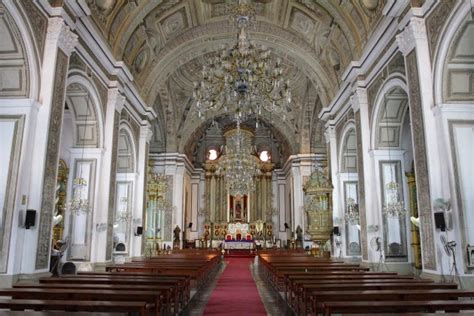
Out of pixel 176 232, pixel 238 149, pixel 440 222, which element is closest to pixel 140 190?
pixel 238 149

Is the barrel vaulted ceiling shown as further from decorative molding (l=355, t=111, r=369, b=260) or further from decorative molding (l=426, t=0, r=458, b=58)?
decorative molding (l=426, t=0, r=458, b=58)

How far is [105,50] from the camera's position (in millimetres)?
10883

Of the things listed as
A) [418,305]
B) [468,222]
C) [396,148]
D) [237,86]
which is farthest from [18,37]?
[396,148]

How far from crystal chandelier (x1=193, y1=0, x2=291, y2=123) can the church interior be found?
0.17ft

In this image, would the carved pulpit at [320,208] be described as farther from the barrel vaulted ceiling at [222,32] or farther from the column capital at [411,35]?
the column capital at [411,35]

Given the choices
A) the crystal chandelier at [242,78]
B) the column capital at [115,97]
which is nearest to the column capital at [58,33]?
the crystal chandelier at [242,78]

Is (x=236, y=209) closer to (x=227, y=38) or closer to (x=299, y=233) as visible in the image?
(x=299, y=233)

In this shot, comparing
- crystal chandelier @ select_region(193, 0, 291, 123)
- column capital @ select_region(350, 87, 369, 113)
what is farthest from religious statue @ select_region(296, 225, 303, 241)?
crystal chandelier @ select_region(193, 0, 291, 123)

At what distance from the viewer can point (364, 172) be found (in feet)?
36.6

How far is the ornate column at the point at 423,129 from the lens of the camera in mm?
7348

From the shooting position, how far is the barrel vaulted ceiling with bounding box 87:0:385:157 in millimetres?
11555

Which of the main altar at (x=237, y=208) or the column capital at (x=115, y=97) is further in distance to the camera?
the main altar at (x=237, y=208)

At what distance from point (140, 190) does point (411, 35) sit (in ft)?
33.1

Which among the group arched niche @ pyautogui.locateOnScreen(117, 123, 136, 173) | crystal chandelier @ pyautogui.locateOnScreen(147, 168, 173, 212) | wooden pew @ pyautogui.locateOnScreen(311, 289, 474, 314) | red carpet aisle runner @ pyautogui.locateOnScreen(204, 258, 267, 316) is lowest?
red carpet aisle runner @ pyautogui.locateOnScreen(204, 258, 267, 316)
